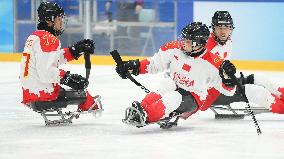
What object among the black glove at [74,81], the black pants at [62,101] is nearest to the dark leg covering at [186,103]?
the black glove at [74,81]

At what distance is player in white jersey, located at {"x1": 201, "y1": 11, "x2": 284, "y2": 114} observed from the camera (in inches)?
222

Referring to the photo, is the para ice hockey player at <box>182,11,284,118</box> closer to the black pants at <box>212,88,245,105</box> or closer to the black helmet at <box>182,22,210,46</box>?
the black pants at <box>212,88,245,105</box>

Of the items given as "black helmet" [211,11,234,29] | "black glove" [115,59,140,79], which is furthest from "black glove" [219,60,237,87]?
"black helmet" [211,11,234,29]

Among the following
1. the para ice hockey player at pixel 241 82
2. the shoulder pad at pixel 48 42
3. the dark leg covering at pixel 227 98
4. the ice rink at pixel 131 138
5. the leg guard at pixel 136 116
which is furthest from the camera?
the dark leg covering at pixel 227 98

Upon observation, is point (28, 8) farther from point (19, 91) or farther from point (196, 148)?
point (196, 148)

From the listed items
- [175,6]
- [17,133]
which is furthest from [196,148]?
[175,6]

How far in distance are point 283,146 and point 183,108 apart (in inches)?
32.0

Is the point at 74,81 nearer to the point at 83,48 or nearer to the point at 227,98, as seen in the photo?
the point at 83,48

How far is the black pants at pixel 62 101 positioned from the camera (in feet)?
18.0

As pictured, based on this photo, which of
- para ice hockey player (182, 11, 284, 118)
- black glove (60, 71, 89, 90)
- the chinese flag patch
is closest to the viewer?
the chinese flag patch

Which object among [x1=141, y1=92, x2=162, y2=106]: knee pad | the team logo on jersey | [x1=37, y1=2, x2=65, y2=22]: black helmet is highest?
[x1=37, y1=2, x2=65, y2=22]: black helmet

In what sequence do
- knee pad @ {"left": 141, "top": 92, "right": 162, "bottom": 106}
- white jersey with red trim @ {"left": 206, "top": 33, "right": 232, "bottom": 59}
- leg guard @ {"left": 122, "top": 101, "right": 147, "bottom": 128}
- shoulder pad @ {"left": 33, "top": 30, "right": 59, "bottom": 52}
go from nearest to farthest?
leg guard @ {"left": 122, "top": 101, "right": 147, "bottom": 128} < knee pad @ {"left": 141, "top": 92, "right": 162, "bottom": 106} < shoulder pad @ {"left": 33, "top": 30, "right": 59, "bottom": 52} < white jersey with red trim @ {"left": 206, "top": 33, "right": 232, "bottom": 59}

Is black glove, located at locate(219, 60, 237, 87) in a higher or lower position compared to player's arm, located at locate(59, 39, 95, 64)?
lower

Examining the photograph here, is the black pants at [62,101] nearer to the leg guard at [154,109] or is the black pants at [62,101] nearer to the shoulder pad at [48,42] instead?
the shoulder pad at [48,42]
